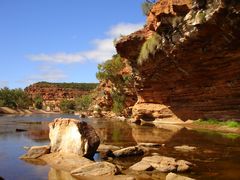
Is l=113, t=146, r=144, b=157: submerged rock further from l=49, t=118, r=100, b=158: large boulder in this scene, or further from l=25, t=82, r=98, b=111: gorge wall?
l=25, t=82, r=98, b=111: gorge wall

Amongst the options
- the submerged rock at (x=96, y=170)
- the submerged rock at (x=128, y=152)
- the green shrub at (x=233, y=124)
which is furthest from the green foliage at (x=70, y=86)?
the submerged rock at (x=96, y=170)

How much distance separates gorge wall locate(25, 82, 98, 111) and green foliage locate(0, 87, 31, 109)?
4744 centimetres

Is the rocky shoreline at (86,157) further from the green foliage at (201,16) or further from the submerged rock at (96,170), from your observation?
the green foliage at (201,16)

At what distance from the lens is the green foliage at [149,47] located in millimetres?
36691

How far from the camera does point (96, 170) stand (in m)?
13.5

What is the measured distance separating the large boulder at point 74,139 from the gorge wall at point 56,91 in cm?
16108

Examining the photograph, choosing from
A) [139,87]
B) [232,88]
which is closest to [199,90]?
[232,88]

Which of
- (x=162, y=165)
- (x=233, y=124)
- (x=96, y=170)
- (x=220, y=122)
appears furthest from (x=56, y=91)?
(x=96, y=170)

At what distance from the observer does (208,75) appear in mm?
35906

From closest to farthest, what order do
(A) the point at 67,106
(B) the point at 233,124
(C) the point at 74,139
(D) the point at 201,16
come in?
(C) the point at 74,139, (D) the point at 201,16, (B) the point at 233,124, (A) the point at 67,106

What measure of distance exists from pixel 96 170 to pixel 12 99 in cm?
11564

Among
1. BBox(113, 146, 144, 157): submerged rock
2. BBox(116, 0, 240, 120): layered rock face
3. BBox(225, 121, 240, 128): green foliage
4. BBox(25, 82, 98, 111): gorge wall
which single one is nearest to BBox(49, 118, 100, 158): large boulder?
BBox(113, 146, 144, 157): submerged rock

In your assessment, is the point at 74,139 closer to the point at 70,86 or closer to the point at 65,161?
the point at 65,161

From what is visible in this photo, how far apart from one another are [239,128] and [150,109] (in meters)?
17.9
